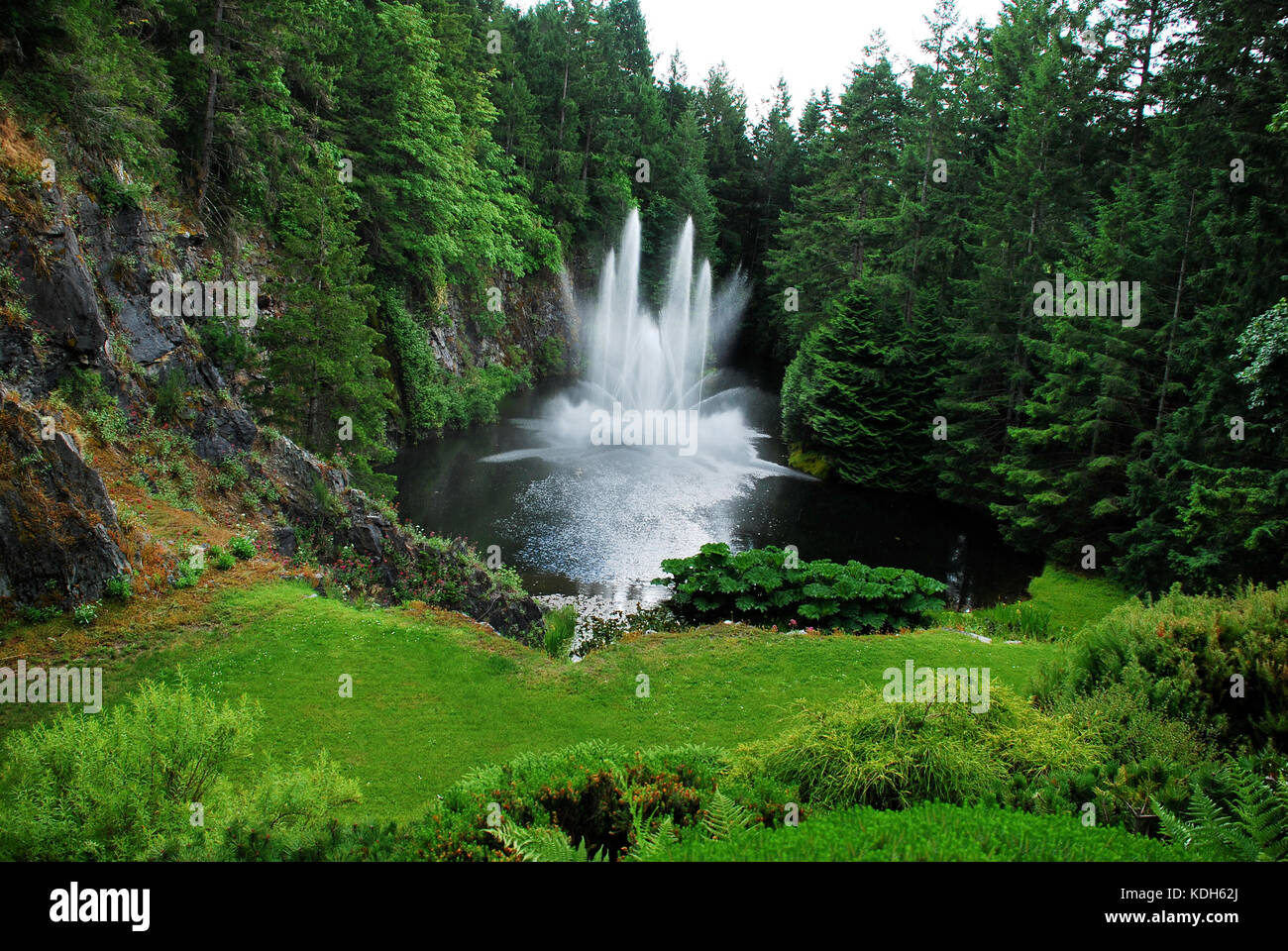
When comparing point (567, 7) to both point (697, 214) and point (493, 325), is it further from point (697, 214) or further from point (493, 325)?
point (493, 325)

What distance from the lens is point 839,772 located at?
16.9 ft

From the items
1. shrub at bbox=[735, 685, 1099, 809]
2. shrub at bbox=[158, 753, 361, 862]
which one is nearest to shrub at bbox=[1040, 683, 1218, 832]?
shrub at bbox=[735, 685, 1099, 809]

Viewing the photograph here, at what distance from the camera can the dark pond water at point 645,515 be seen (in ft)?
62.4

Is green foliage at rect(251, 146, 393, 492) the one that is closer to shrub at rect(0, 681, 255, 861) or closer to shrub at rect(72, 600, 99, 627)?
shrub at rect(72, 600, 99, 627)

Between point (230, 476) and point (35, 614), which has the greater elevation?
point (230, 476)

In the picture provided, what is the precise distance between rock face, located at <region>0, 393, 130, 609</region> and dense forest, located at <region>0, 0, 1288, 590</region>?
22.1 feet

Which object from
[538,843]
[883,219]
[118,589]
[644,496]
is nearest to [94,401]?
[118,589]

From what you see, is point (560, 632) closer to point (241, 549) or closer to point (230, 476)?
point (241, 549)

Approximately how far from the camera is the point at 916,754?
5.20 metres

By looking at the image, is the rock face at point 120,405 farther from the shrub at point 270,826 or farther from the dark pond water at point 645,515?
the shrub at point 270,826

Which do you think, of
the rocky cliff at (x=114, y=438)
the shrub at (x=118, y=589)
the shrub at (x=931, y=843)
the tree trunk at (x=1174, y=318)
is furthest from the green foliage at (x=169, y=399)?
the tree trunk at (x=1174, y=318)

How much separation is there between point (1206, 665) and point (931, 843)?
4447 millimetres

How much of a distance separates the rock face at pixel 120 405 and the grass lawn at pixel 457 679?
1855mm

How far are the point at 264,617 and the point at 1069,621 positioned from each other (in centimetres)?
1585
